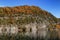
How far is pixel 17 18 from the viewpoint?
47.2 m

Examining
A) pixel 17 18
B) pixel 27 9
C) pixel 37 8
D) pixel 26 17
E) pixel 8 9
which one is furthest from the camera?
pixel 37 8

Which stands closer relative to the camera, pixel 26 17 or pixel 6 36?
pixel 6 36

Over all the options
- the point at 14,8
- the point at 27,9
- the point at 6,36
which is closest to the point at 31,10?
the point at 27,9

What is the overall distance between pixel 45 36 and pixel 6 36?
4386 mm

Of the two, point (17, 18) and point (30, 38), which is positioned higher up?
point (17, 18)

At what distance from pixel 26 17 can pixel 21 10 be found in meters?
11.3

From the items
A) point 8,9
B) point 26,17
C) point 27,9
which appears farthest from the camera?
point 27,9

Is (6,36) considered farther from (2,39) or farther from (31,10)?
(31,10)

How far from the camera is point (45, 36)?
23484 mm

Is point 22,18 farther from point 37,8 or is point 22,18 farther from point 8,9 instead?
point 37,8

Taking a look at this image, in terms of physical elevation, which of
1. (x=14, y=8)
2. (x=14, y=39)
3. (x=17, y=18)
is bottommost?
(x=14, y=39)

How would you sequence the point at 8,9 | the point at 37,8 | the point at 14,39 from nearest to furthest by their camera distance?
the point at 14,39 < the point at 8,9 < the point at 37,8

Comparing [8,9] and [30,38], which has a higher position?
[8,9]

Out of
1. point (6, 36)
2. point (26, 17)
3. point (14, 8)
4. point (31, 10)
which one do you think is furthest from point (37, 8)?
point (6, 36)
